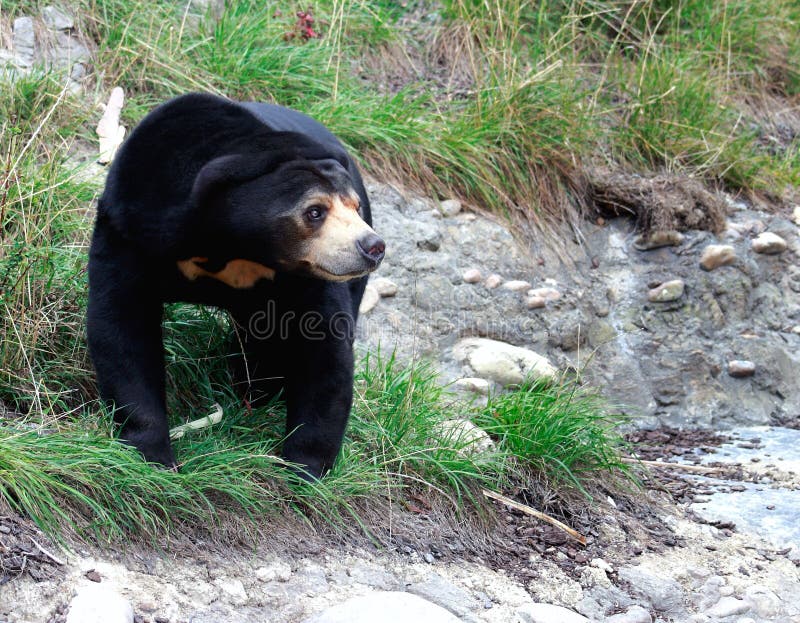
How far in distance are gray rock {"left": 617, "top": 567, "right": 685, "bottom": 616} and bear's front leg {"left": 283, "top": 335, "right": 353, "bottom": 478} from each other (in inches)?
43.9

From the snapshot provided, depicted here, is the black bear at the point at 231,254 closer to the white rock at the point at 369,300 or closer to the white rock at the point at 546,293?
the white rock at the point at 369,300

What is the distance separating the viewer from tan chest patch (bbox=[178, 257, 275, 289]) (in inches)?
128

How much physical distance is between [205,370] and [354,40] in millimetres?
3462

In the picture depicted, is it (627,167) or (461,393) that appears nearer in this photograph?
(461,393)

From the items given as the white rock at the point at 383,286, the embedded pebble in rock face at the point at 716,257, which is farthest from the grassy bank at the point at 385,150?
the white rock at the point at 383,286

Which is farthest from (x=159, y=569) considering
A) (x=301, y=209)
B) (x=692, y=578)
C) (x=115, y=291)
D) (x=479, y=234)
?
(x=479, y=234)

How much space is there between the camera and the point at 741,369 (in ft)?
18.6

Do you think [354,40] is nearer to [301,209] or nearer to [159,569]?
[301,209]

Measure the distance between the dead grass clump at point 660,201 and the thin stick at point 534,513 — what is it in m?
2.72

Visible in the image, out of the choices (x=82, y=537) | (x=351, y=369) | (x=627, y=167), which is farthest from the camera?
(x=627, y=167)

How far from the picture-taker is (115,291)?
10.5 feet

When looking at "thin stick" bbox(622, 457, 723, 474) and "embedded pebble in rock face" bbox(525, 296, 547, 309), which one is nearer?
"thin stick" bbox(622, 457, 723, 474)

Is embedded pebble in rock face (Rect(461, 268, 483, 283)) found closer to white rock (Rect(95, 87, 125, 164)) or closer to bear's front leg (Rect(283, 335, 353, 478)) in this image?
white rock (Rect(95, 87, 125, 164))

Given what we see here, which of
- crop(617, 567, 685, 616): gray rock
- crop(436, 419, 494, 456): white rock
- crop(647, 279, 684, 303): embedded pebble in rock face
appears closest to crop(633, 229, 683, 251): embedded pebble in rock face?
crop(647, 279, 684, 303): embedded pebble in rock face
